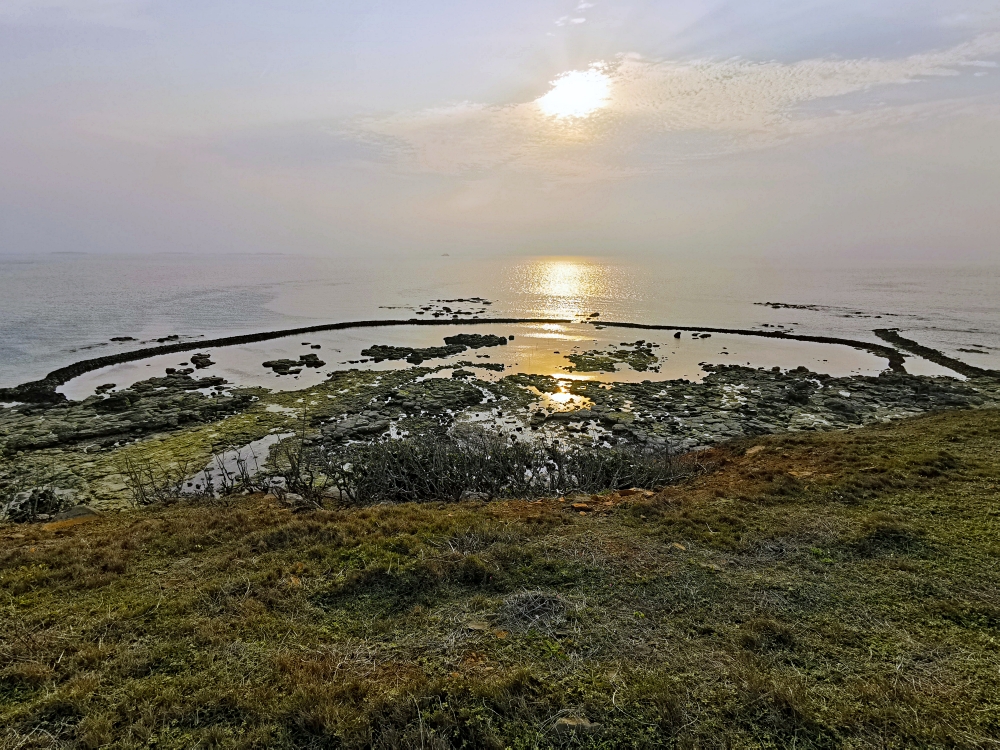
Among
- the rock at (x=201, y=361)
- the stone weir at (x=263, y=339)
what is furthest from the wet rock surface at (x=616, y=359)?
the rock at (x=201, y=361)

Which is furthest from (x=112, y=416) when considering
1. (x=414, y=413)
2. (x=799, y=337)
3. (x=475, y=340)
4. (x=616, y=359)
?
(x=799, y=337)

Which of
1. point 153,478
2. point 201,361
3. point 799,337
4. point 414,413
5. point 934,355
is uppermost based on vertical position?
point 799,337

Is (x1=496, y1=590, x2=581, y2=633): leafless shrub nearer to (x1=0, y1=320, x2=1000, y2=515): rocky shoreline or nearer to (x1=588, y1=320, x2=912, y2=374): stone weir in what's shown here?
(x1=0, y1=320, x2=1000, y2=515): rocky shoreline

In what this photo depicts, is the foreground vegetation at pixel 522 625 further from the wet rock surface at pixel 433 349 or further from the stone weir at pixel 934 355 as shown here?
the stone weir at pixel 934 355

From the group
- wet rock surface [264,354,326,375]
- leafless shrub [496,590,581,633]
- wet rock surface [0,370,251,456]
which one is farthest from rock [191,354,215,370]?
leafless shrub [496,590,581,633]

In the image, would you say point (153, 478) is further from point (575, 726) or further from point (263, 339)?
point (263, 339)

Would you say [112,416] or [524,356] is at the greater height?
[524,356]
